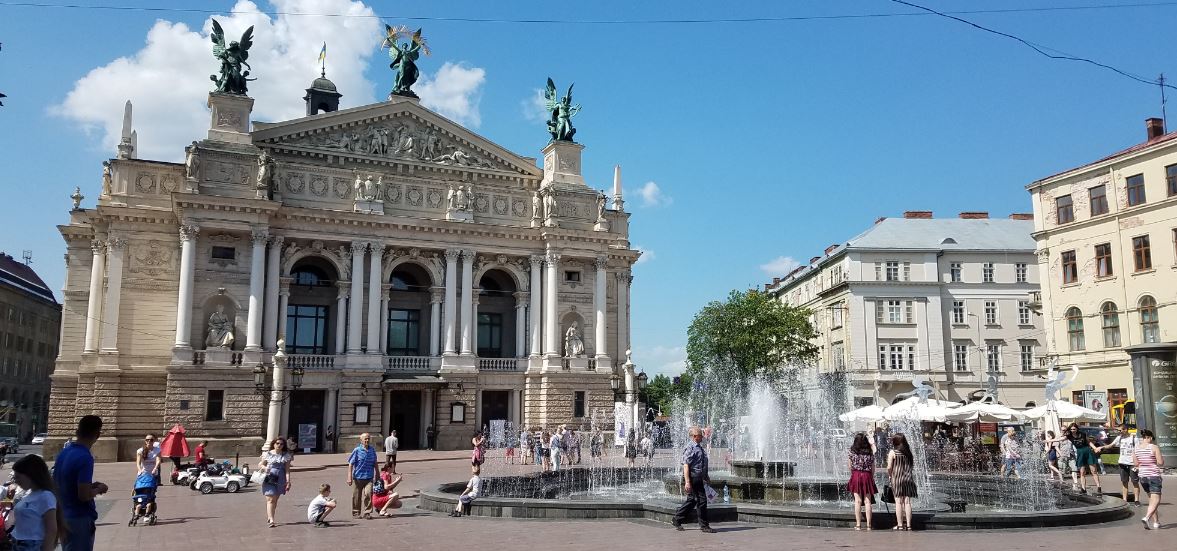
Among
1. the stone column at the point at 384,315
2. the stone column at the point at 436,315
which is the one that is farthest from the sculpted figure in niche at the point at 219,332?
the stone column at the point at 436,315

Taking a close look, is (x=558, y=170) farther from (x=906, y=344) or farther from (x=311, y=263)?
(x=906, y=344)

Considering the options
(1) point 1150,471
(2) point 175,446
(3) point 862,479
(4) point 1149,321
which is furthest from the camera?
(4) point 1149,321

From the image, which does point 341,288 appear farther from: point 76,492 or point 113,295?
point 76,492

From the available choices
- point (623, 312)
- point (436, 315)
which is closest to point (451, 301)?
point (436, 315)

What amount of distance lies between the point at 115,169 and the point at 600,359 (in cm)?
2790

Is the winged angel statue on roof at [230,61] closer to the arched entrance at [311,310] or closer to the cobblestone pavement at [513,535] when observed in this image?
the arched entrance at [311,310]

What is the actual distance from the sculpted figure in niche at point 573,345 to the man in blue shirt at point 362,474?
33.3 metres

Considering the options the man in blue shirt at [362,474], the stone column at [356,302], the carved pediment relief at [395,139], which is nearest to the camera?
the man in blue shirt at [362,474]

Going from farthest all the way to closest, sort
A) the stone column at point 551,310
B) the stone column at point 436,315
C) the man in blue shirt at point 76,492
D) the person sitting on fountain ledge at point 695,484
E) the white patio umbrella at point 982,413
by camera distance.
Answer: the stone column at point 551,310 < the stone column at point 436,315 < the white patio umbrella at point 982,413 < the person sitting on fountain ledge at point 695,484 < the man in blue shirt at point 76,492

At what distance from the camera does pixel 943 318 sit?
63438 millimetres

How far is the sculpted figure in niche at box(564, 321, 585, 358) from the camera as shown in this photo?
51.5 meters

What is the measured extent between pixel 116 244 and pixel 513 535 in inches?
1453

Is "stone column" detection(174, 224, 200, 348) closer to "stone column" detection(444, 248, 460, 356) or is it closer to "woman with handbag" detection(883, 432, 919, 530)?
"stone column" detection(444, 248, 460, 356)

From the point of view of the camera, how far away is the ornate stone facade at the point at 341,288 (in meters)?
43.3
